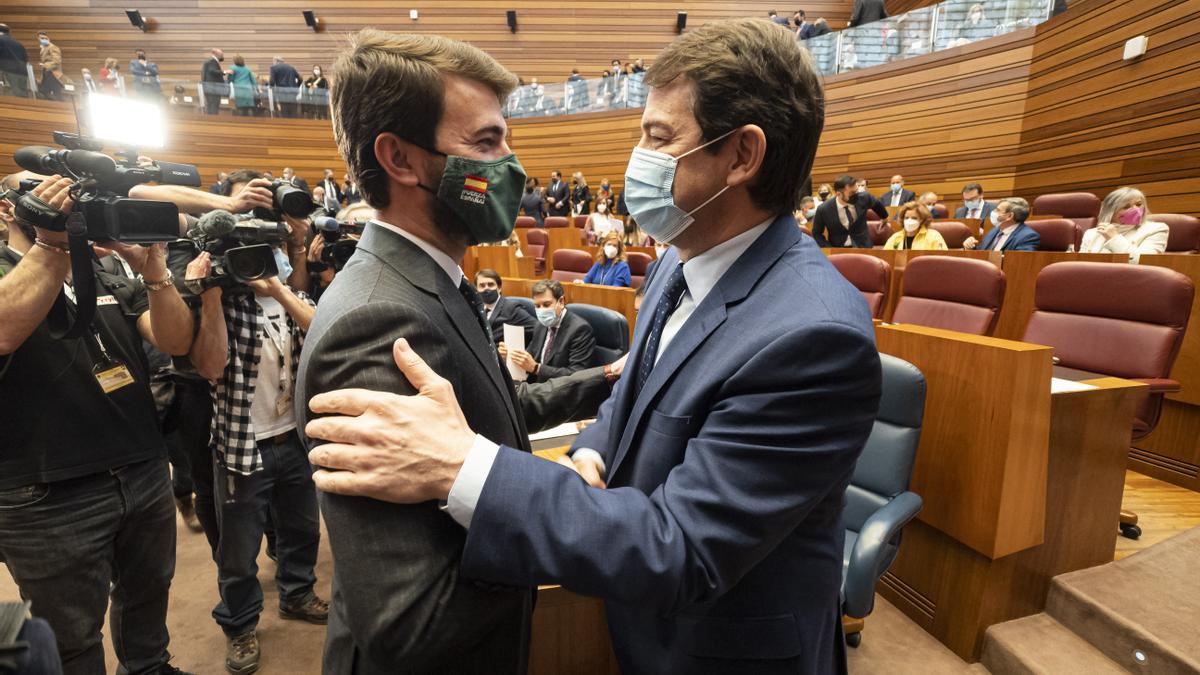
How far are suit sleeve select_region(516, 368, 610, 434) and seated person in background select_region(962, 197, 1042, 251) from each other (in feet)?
14.3

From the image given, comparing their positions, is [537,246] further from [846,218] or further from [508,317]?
[508,317]

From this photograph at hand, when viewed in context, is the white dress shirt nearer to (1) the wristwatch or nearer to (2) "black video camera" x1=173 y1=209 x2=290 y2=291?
(2) "black video camera" x1=173 y1=209 x2=290 y2=291

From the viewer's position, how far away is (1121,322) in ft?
7.89

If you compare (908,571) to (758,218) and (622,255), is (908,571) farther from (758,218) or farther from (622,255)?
(622,255)

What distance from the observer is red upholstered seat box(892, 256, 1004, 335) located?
277cm

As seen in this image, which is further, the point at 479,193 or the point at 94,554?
the point at 94,554

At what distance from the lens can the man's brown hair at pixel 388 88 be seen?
32.1 inches

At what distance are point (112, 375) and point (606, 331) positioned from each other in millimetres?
2191

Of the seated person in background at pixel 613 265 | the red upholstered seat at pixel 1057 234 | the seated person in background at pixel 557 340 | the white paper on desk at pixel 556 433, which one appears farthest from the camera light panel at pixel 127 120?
the red upholstered seat at pixel 1057 234


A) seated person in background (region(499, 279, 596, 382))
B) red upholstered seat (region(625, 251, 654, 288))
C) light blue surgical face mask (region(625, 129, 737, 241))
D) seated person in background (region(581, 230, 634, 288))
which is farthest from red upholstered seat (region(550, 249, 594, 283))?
light blue surgical face mask (region(625, 129, 737, 241))

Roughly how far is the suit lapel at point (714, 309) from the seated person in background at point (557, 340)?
7.18 ft

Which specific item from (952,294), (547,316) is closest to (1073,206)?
(952,294)

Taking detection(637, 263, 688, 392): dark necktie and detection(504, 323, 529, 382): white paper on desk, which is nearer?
detection(637, 263, 688, 392): dark necktie

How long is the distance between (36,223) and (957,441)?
96.2 inches
